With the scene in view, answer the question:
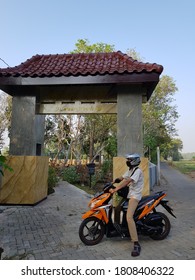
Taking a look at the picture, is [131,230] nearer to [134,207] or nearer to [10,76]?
[134,207]

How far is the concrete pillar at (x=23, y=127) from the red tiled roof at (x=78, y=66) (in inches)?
31.8

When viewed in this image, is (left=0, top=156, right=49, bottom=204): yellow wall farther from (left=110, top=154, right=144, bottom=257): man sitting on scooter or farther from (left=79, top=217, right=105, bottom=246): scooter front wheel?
(left=110, top=154, right=144, bottom=257): man sitting on scooter

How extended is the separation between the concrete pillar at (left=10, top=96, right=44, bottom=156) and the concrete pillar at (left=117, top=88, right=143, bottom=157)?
251 cm

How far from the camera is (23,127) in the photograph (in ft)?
22.6

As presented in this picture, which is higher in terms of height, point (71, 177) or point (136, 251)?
point (71, 177)

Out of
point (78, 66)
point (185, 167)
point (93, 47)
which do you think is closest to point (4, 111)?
point (93, 47)

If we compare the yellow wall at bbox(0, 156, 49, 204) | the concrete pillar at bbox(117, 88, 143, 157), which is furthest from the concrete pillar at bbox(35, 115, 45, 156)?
the concrete pillar at bbox(117, 88, 143, 157)

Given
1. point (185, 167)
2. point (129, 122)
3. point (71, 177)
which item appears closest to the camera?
point (129, 122)

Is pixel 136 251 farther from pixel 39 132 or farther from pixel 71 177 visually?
pixel 71 177

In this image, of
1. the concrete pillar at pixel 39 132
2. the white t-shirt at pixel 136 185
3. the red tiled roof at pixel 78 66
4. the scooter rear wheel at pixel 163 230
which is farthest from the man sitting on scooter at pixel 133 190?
the concrete pillar at pixel 39 132

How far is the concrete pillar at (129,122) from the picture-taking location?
20.8 ft

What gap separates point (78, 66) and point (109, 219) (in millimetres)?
4686

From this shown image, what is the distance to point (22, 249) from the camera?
3855mm

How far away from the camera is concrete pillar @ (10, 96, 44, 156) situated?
6.83 meters
